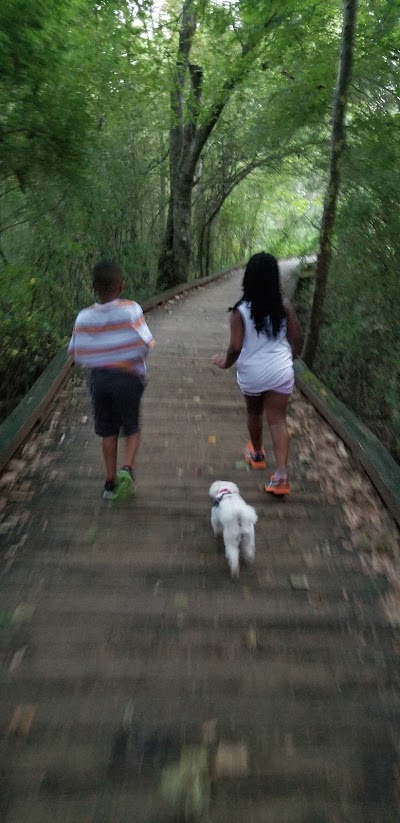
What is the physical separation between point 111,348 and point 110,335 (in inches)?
3.3

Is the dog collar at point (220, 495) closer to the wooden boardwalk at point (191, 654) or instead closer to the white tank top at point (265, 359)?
the wooden boardwalk at point (191, 654)

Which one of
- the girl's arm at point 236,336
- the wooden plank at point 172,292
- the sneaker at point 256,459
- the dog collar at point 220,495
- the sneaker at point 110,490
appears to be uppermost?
the girl's arm at point 236,336

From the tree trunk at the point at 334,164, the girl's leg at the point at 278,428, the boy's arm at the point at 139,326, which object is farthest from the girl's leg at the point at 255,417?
the tree trunk at the point at 334,164

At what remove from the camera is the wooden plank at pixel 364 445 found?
4.13 metres

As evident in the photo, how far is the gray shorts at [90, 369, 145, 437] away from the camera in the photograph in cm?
385

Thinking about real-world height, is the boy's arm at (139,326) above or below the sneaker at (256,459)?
above

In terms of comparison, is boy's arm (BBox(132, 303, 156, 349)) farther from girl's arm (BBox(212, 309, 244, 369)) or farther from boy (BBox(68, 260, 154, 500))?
girl's arm (BBox(212, 309, 244, 369))

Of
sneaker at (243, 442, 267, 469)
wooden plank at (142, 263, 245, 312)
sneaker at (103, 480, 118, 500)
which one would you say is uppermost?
sneaker at (103, 480, 118, 500)

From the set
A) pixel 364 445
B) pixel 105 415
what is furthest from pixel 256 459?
pixel 105 415

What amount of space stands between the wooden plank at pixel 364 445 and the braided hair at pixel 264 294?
133cm

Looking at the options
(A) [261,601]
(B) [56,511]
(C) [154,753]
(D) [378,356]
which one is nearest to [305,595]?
(A) [261,601]

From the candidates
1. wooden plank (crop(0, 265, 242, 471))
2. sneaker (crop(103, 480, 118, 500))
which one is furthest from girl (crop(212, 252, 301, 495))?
wooden plank (crop(0, 265, 242, 471))

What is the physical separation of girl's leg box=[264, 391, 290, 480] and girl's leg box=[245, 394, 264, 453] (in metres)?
0.14

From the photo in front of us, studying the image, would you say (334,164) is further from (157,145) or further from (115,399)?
(157,145)
